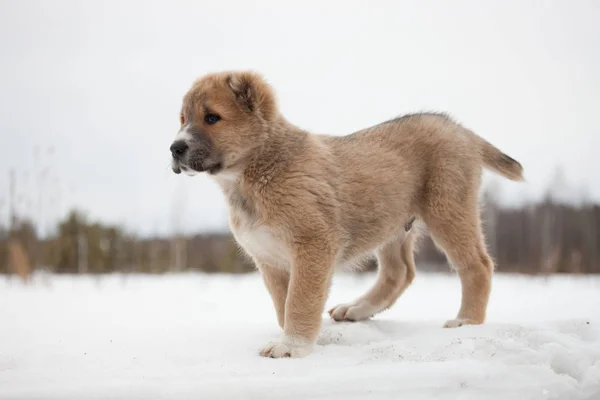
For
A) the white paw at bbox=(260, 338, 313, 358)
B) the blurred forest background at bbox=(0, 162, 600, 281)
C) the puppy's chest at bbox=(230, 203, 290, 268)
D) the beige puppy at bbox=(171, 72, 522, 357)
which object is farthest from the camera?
the blurred forest background at bbox=(0, 162, 600, 281)

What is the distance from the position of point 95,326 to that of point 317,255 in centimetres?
312

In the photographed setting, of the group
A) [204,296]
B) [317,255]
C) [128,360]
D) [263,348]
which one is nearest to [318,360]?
[263,348]

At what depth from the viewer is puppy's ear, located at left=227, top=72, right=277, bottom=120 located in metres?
4.71

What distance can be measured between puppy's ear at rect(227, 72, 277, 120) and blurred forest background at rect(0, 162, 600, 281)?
1502 centimetres

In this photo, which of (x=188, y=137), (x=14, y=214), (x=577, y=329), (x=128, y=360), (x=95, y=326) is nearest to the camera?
(x=128, y=360)

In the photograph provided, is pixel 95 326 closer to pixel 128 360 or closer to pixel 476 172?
pixel 128 360

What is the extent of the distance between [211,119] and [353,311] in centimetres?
258

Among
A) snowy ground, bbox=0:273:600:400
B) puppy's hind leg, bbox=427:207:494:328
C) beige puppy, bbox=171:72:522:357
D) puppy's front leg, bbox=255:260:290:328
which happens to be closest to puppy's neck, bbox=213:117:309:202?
beige puppy, bbox=171:72:522:357

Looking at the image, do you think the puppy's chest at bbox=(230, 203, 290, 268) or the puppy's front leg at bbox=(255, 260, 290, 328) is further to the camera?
the puppy's front leg at bbox=(255, 260, 290, 328)

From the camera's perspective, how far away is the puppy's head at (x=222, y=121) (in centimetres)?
438

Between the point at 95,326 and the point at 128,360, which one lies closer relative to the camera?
the point at 128,360

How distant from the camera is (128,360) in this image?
407cm

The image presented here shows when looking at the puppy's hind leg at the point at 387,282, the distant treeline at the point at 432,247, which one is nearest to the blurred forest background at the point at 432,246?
the distant treeline at the point at 432,247

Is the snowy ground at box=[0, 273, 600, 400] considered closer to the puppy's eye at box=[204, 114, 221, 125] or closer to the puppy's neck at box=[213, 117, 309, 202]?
the puppy's neck at box=[213, 117, 309, 202]
